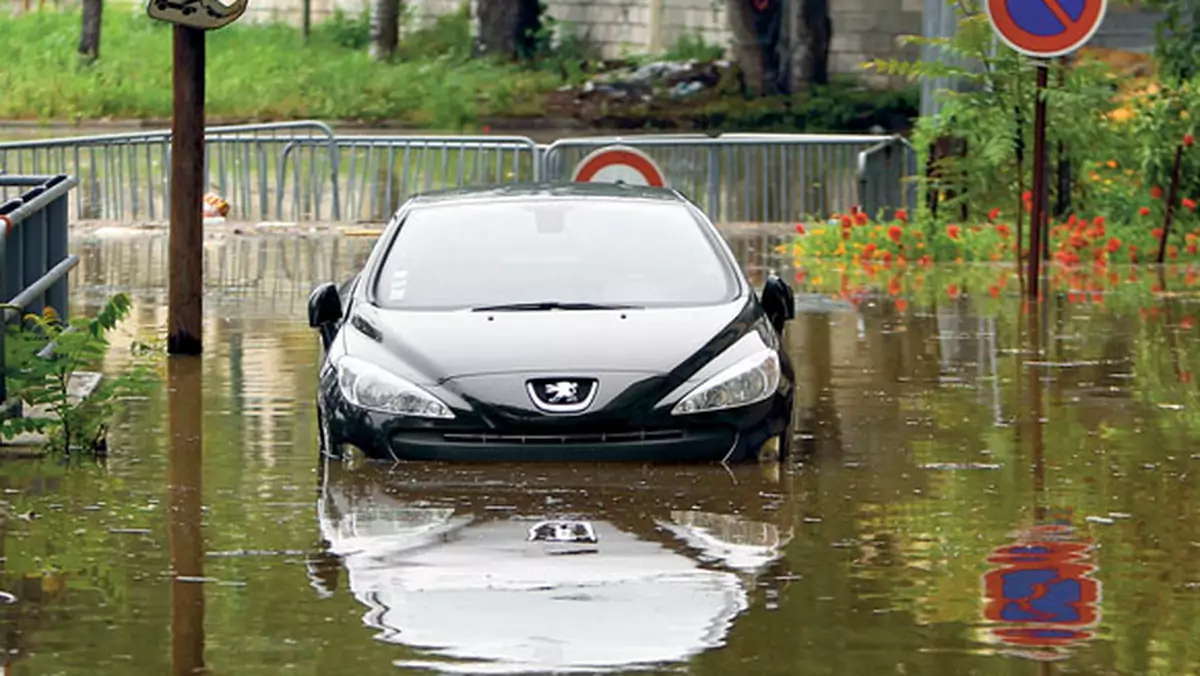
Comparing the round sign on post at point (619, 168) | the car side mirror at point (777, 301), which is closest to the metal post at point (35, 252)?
the car side mirror at point (777, 301)

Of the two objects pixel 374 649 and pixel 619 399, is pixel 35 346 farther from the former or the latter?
pixel 374 649

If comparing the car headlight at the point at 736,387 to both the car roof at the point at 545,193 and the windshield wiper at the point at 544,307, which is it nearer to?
the windshield wiper at the point at 544,307

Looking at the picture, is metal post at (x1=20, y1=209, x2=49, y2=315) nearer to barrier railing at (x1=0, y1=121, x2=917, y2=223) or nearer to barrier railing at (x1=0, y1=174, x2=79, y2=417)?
barrier railing at (x1=0, y1=174, x2=79, y2=417)

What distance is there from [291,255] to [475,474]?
46.7 feet

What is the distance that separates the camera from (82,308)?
2069cm

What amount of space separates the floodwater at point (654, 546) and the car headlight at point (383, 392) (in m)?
0.28

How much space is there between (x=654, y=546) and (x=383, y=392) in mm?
2083

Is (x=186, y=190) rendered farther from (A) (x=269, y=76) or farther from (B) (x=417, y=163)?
(A) (x=269, y=76)

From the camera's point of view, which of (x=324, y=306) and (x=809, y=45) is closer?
(x=324, y=306)

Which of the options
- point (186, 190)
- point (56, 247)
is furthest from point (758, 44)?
point (56, 247)

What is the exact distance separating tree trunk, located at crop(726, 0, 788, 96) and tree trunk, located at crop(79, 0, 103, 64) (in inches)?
468

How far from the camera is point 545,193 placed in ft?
46.2

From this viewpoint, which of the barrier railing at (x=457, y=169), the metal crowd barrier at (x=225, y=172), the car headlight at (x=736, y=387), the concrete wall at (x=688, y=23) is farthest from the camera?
the concrete wall at (x=688, y=23)

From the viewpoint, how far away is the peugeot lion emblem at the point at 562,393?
11.9m
